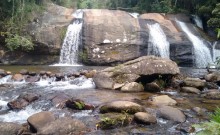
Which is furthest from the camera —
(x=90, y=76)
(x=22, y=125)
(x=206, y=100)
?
(x=90, y=76)

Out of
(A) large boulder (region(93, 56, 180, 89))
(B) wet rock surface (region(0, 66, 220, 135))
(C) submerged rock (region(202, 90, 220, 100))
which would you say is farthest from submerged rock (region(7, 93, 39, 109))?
(C) submerged rock (region(202, 90, 220, 100))

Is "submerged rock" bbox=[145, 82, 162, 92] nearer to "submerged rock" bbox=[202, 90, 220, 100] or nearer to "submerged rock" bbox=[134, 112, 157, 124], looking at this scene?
"submerged rock" bbox=[202, 90, 220, 100]

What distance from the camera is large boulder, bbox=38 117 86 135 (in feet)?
18.9

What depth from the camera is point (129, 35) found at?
17.6 metres

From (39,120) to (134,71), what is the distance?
5.14 meters

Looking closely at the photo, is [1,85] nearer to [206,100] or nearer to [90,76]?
[90,76]

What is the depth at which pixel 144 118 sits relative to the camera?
648 centimetres

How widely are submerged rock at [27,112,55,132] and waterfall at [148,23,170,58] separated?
1186 centimetres

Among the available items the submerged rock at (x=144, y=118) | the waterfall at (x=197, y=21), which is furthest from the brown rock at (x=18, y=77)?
the waterfall at (x=197, y=21)

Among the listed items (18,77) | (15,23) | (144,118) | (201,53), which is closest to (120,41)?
(201,53)

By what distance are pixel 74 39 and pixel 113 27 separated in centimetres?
252

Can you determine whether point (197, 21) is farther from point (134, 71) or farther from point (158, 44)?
point (134, 71)

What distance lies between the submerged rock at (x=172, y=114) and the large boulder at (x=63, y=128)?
2.02 meters

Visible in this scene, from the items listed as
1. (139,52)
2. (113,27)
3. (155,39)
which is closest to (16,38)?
(113,27)
